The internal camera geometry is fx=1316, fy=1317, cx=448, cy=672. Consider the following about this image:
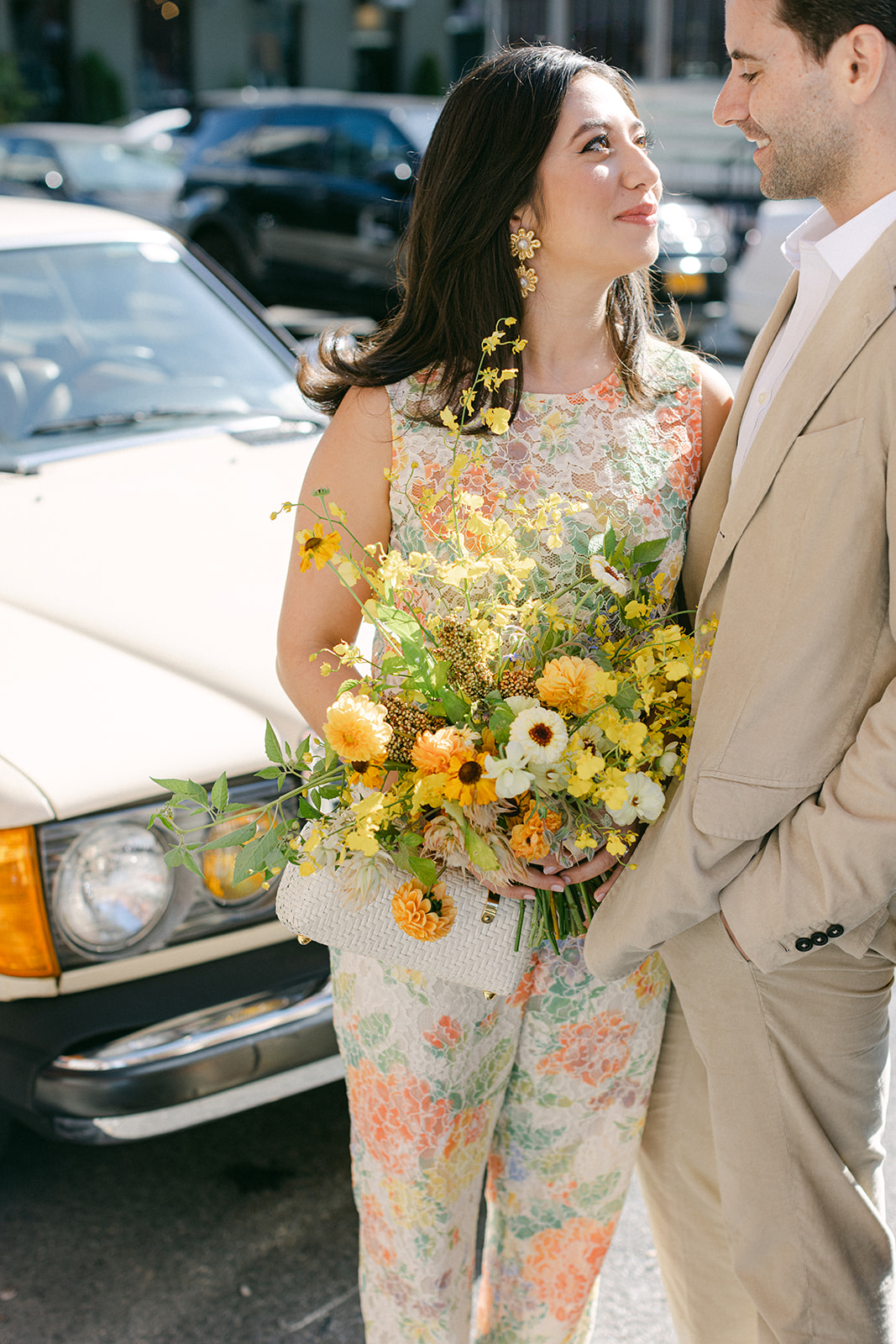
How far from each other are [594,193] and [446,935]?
112 cm

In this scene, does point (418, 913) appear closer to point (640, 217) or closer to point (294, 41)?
point (640, 217)

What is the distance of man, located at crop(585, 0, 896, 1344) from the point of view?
1585 millimetres

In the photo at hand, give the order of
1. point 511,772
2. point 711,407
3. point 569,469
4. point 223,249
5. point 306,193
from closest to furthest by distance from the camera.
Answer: point 511,772, point 569,469, point 711,407, point 306,193, point 223,249

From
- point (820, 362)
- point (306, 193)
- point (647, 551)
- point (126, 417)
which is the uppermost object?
point (820, 362)

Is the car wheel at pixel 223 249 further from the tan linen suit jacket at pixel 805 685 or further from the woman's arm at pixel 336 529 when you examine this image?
the tan linen suit jacket at pixel 805 685

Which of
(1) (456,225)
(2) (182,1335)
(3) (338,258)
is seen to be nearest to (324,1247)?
(2) (182,1335)

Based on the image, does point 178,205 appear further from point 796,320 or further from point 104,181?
point 796,320

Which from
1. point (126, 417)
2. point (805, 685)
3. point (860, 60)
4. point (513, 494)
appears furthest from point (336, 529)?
point (126, 417)

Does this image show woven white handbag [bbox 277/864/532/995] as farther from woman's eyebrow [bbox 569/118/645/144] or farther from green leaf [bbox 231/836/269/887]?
woman's eyebrow [bbox 569/118/645/144]

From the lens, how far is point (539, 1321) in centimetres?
215

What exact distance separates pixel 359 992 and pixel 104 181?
Result: 1298 centimetres

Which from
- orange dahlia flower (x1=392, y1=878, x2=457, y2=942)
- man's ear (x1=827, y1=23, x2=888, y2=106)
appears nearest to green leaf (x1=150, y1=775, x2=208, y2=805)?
orange dahlia flower (x1=392, y1=878, x2=457, y2=942)

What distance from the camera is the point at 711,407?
7.09 feet

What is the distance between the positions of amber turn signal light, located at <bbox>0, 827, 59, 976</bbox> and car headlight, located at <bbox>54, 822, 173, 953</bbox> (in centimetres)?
4
